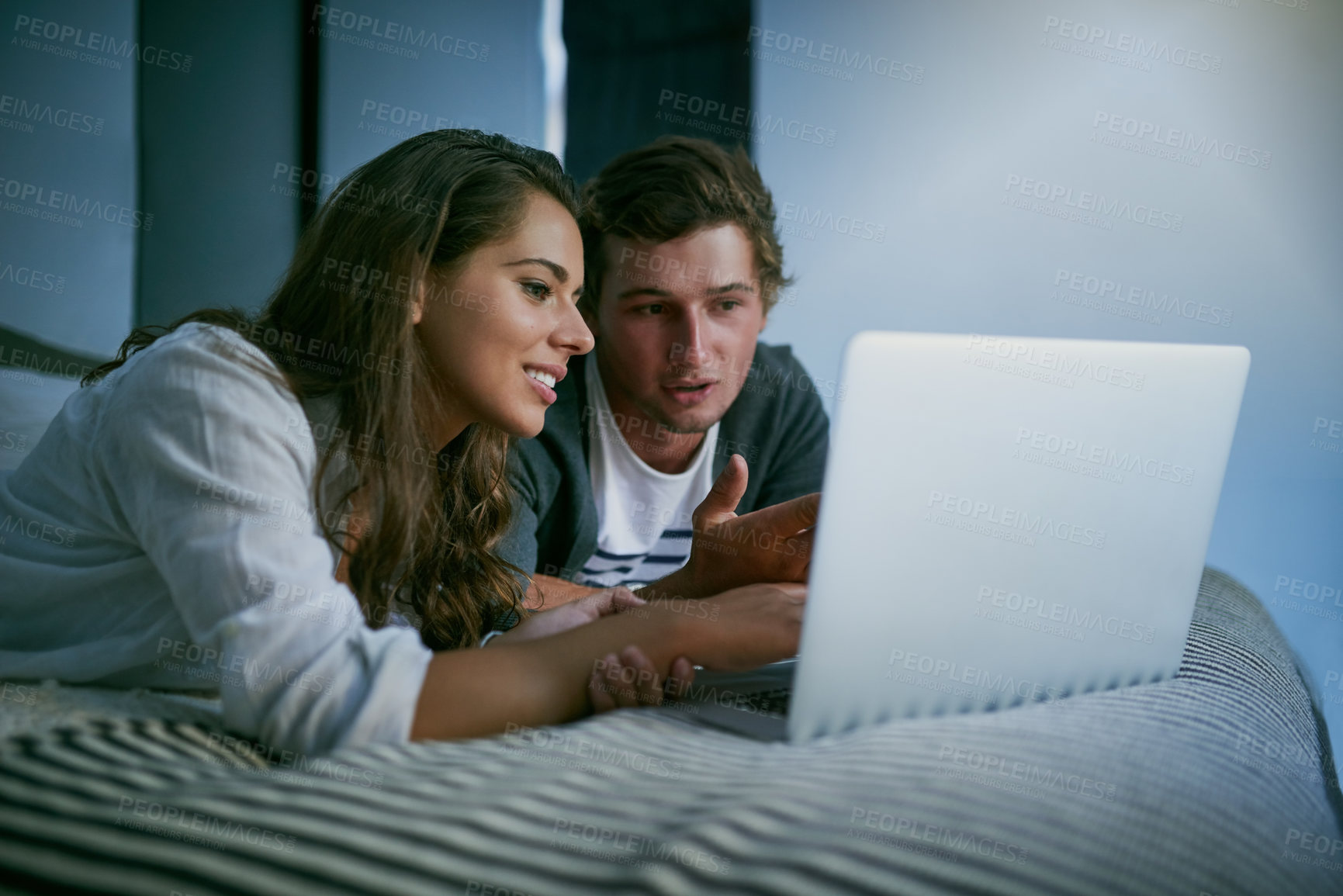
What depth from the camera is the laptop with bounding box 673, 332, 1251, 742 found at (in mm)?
637

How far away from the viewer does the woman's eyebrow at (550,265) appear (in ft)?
3.86

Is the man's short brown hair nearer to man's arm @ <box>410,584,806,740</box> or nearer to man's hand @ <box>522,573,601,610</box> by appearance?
man's hand @ <box>522,573,601,610</box>

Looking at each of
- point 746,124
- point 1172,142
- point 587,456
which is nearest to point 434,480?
point 587,456

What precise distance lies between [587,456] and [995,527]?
3.88 feet

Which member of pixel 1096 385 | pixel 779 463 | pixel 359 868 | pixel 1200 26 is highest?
pixel 1200 26

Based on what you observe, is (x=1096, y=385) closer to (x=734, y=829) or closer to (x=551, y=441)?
(x=734, y=829)

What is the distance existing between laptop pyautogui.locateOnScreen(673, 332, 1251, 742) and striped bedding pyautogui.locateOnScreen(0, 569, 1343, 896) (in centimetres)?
6

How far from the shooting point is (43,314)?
74.8 inches

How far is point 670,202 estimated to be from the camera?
5.94ft

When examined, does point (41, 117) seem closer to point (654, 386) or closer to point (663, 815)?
point (654, 386)

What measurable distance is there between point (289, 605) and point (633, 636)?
0.29 metres

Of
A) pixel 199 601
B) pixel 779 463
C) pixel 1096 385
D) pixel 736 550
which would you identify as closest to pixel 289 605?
pixel 199 601

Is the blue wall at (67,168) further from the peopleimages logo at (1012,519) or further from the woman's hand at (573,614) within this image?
the peopleimages logo at (1012,519)

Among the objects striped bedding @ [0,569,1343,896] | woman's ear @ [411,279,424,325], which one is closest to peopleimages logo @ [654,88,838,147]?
woman's ear @ [411,279,424,325]
